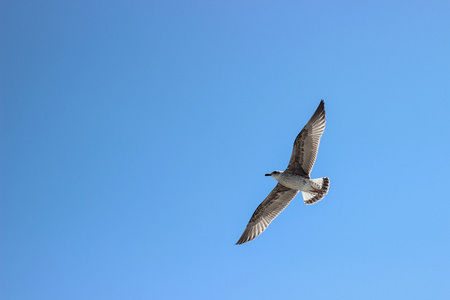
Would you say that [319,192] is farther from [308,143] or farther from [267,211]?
[267,211]

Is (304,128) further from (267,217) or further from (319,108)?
(267,217)

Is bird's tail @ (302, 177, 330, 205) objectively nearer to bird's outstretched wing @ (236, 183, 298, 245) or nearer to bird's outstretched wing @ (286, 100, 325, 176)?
bird's outstretched wing @ (286, 100, 325, 176)

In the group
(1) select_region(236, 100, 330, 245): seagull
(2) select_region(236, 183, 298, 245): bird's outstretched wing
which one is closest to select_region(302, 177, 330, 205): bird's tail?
(1) select_region(236, 100, 330, 245): seagull

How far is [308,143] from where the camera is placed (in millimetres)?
14469

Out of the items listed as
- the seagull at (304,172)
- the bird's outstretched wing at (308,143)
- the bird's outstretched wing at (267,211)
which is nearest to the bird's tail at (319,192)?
the seagull at (304,172)

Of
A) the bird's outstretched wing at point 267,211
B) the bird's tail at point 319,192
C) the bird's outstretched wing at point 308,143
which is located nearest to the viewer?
the bird's outstretched wing at point 308,143

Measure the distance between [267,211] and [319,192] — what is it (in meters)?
2.12

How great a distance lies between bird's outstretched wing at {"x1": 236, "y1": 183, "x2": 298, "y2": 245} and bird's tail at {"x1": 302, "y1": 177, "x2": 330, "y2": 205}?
663 mm

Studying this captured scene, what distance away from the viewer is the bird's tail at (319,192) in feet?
48.6

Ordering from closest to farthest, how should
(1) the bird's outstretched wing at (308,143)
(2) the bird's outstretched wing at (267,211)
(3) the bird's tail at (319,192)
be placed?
(1) the bird's outstretched wing at (308,143)
(3) the bird's tail at (319,192)
(2) the bird's outstretched wing at (267,211)

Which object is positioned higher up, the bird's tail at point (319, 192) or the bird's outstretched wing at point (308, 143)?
the bird's outstretched wing at point (308, 143)

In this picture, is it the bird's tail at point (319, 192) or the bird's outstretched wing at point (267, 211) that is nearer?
the bird's tail at point (319, 192)

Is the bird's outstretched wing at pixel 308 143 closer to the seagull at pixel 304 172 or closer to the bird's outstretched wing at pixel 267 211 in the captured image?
the seagull at pixel 304 172

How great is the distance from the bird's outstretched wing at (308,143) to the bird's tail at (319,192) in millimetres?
470
